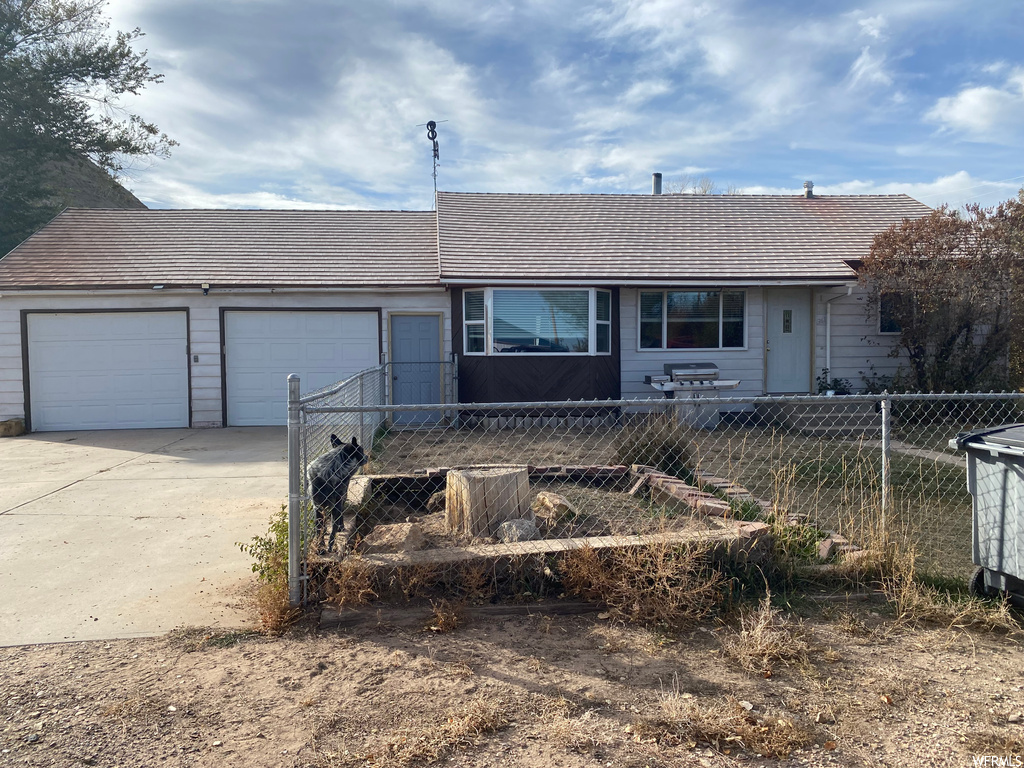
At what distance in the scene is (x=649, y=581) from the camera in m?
4.25

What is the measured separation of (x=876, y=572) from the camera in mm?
4500

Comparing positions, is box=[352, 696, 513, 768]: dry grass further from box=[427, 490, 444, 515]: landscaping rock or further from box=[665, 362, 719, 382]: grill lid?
box=[665, 362, 719, 382]: grill lid

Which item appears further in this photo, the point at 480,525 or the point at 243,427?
the point at 243,427

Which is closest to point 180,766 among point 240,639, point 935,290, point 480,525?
point 240,639

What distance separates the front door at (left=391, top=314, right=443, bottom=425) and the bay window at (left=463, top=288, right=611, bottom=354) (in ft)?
2.50

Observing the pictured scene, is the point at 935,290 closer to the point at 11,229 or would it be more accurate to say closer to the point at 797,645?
the point at 797,645

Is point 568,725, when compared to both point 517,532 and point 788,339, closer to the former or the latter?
point 517,532

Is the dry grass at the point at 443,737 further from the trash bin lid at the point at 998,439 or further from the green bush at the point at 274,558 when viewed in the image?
the trash bin lid at the point at 998,439

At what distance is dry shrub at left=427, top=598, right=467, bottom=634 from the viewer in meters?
3.89

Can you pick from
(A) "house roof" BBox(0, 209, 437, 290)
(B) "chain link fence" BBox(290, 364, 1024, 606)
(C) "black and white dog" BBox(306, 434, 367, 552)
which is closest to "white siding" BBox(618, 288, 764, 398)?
(B) "chain link fence" BBox(290, 364, 1024, 606)

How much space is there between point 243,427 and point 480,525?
9.64 m

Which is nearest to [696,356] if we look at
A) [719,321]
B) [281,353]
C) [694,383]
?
[719,321]

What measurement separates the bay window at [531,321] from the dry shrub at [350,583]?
30.0 ft

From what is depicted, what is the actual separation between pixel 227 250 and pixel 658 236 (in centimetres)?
961
